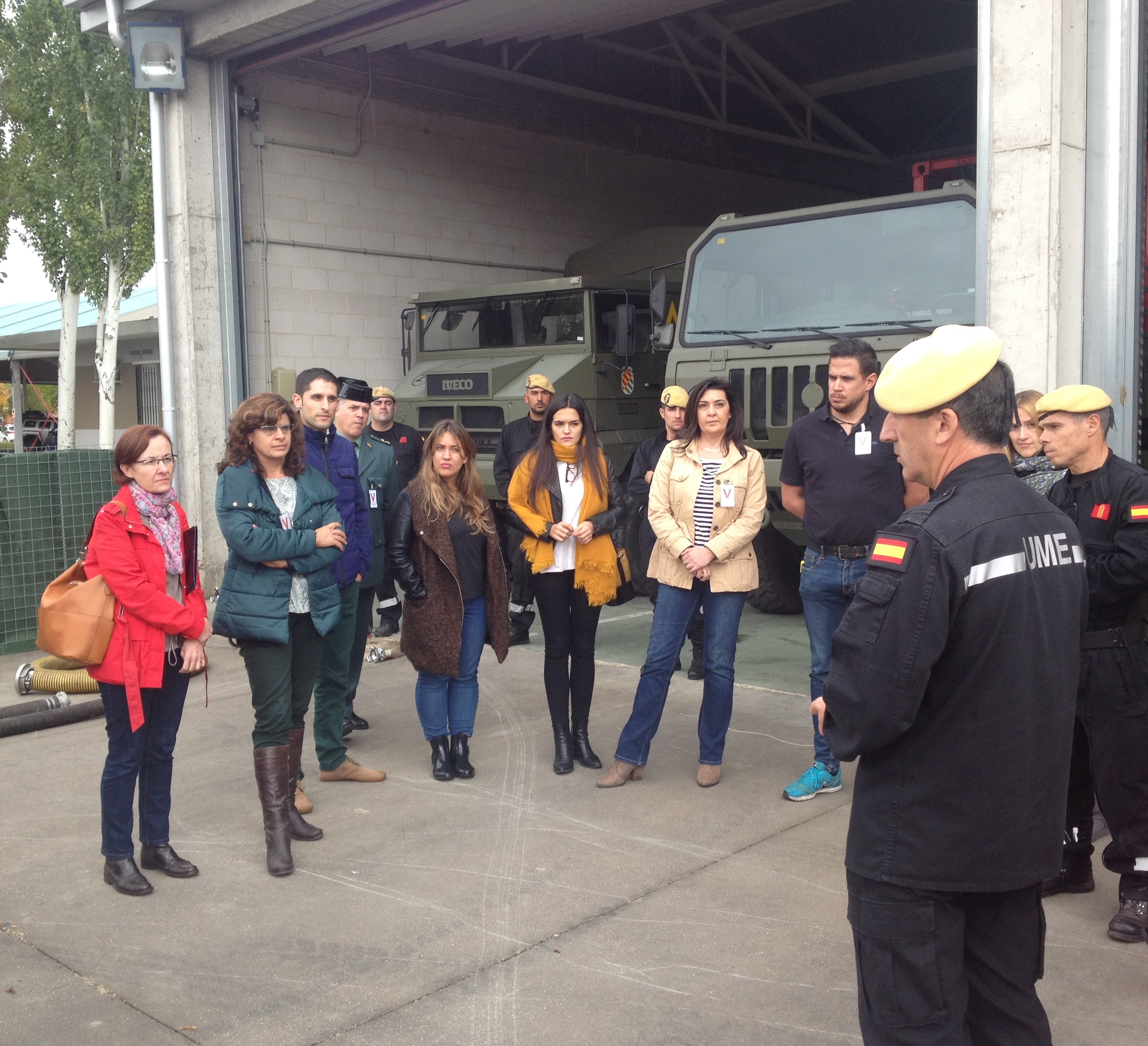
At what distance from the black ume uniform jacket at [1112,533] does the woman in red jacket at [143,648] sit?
2.84 metres

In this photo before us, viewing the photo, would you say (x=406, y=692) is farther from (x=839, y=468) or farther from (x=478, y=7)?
(x=478, y=7)

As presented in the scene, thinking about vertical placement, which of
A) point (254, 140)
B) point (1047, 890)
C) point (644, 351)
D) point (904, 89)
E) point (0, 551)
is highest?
point (904, 89)

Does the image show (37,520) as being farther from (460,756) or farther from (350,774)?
(460,756)

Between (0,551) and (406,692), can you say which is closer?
(406,692)

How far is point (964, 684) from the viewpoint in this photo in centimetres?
190

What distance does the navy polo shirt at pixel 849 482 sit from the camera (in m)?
4.52

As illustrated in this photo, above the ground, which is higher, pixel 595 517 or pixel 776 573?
pixel 595 517

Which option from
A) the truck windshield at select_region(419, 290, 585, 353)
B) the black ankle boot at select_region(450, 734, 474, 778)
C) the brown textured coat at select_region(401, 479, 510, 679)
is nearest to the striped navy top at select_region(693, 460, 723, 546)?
the brown textured coat at select_region(401, 479, 510, 679)

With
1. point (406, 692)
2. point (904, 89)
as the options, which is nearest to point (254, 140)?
point (406, 692)

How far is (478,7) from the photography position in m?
9.87

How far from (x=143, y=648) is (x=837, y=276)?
5053 millimetres

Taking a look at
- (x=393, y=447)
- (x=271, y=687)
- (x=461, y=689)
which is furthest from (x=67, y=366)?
(x=271, y=687)

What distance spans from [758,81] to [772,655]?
939cm

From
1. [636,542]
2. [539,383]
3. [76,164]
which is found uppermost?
[76,164]
